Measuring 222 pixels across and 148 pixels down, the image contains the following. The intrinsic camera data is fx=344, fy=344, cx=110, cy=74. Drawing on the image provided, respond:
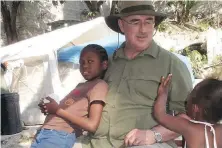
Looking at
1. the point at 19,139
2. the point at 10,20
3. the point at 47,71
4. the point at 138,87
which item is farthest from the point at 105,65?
the point at 10,20

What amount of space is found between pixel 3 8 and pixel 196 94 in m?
15.4

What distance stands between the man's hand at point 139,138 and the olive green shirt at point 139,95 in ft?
0.25

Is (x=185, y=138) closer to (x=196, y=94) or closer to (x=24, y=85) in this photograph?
(x=196, y=94)

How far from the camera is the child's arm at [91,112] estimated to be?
2240mm

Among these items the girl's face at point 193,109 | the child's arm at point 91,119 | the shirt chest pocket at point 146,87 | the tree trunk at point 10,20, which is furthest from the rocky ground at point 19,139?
the tree trunk at point 10,20

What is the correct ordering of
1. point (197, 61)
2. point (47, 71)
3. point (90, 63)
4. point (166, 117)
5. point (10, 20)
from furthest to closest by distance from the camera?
point (10, 20)
point (197, 61)
point (47, 71)
point (90, 63)
point (166, 117)

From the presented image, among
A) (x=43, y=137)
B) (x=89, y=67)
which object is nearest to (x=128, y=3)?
(x=89, y=67)

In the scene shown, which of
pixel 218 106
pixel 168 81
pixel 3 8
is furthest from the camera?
pixel 3 8

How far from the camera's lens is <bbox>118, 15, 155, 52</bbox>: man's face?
2.39 metres

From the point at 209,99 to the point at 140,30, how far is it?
0.68 m

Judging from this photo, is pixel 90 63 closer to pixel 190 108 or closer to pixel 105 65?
pixel 105 65

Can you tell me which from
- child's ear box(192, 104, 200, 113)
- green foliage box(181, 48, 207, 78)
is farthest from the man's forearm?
green foliage box(181, 48, 207, 78)

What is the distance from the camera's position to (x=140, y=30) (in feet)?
7.84

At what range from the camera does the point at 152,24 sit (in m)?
2.43
